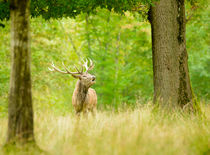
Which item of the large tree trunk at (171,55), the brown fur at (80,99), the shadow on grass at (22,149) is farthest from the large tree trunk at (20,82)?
the large tree trunk at (171,55)

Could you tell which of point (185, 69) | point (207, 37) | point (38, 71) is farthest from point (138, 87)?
point (185, 69)

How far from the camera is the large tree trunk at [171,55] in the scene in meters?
7.96

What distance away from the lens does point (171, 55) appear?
313 inches

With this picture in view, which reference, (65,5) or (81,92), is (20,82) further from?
(81,92)

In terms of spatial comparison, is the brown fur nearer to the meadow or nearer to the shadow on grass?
the meadow

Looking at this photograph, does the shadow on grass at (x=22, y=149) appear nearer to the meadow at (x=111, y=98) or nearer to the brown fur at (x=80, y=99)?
the meadow at (x=111, y=98)

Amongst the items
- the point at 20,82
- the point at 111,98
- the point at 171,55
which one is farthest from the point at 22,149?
the point at 111,98

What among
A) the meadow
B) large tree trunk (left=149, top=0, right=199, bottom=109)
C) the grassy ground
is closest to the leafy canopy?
large tree trunk (left=149, top=0, right=199, bottom=109)

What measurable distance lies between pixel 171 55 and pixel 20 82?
498cm

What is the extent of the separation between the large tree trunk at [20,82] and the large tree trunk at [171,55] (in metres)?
4.59

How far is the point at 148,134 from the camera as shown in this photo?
463 cm

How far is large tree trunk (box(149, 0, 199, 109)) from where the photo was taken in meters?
7.96

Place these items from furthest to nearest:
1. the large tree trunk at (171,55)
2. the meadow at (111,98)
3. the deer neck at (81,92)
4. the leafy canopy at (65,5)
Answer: the deer neck at (81,92) → the large tree trunk at (171,55) → the leafy canopy at (65,5) → the meadow at (111,98)

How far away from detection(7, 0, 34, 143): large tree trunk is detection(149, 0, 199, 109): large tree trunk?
4587 mm
